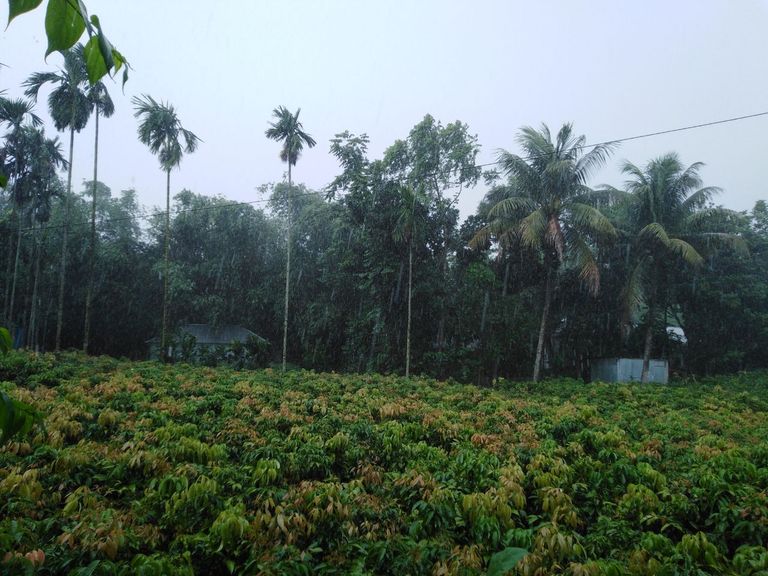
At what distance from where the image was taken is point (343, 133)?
19047 millimetres

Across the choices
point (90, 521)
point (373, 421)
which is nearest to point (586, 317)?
point (373, 421)

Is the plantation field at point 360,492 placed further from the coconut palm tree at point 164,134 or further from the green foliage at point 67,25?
the coconut palm tree at point 164,134

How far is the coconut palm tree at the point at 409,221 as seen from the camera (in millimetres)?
16234

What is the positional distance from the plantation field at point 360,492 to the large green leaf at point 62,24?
0.89 m

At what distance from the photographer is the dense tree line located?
15.8 meters

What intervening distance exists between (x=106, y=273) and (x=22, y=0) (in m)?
25.6

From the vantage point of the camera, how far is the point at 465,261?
59.9ft

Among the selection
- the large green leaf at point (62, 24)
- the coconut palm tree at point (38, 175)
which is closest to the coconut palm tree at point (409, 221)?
the coconut palm tree at point (38, 175)

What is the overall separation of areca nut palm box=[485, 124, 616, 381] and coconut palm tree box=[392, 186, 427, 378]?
7.61ft

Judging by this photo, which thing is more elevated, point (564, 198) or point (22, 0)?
point (564, 198)

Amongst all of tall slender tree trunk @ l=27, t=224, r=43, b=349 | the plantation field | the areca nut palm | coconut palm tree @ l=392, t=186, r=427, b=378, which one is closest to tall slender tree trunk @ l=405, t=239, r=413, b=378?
coconut palm tree @ l=392, t=186, r=427, b=378

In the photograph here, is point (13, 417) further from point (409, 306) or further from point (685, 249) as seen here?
point (685, 249)

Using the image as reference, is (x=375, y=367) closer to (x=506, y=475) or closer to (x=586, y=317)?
(x=586, y=317)

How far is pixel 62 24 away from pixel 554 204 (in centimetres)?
1558
